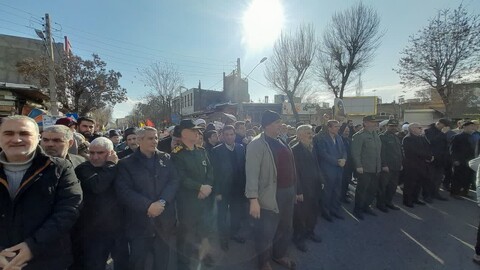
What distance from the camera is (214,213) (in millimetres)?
3814

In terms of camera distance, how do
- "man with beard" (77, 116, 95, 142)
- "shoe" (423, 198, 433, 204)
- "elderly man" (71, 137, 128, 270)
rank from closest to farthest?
"elderly man" (71, 137, 128, 270), "man with beard" (77, 116, 95, 142), "shoe" (423, 198, 433, 204)

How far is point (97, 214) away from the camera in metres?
2.75

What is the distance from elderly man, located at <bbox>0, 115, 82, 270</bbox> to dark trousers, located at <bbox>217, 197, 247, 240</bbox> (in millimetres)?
2463

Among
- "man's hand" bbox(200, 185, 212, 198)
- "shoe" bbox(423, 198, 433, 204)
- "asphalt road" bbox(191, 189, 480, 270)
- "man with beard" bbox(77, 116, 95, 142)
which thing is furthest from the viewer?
"shoe" bbox(423, 198, 433, 204)

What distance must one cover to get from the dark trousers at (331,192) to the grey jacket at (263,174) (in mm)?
2398

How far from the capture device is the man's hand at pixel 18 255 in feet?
6.22

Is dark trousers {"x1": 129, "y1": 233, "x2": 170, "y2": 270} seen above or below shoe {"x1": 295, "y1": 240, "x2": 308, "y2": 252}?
above

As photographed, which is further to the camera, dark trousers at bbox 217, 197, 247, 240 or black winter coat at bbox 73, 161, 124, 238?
dark trousers at bbox 217, 197, 247, 240

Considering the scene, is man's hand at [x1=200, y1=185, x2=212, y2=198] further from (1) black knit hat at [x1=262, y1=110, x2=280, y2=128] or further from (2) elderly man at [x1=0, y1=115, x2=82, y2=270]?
(2) elderly man at [x1=0, y1=115, x2=82, y2=270]

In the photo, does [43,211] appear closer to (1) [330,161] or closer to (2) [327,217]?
(1) [330,161]

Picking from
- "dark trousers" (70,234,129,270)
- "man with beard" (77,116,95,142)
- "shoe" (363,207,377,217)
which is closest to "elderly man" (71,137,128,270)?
"dark trousers" (70,234,129,270)

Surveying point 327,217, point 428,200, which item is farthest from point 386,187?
point 327,217

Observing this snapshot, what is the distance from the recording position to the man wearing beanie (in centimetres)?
353

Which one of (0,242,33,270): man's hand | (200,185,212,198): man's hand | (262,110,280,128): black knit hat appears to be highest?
(262,110,280,128): black knit hat
